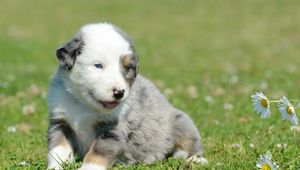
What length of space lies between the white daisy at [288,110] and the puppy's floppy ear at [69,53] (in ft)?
6.41

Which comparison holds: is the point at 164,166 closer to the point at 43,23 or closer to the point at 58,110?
the point at 58,110

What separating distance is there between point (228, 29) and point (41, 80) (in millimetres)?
13375

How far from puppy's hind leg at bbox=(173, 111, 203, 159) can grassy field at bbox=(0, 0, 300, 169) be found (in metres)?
0.17

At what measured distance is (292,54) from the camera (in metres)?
20.5

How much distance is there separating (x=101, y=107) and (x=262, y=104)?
1.50 m

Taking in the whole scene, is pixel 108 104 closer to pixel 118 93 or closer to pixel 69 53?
pixel 118 93

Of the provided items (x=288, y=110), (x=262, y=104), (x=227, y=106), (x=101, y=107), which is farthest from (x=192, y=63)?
(x=288, y=110)

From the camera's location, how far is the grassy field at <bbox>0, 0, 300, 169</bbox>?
753 centimetres

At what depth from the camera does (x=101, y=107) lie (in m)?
5.96

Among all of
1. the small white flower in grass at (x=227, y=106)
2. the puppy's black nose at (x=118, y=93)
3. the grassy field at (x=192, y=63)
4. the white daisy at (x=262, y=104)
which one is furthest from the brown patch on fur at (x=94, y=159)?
the small white flower in grass at (x=227, y=106)

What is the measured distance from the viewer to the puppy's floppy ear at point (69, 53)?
5.99m

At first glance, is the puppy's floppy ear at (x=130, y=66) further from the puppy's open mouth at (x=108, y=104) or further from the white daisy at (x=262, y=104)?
the white daisy at (x=262, y=104)

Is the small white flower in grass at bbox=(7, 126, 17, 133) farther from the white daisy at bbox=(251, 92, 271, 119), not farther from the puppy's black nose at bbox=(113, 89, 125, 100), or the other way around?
the white daisy at bbox=(251, 92, 271, 119)

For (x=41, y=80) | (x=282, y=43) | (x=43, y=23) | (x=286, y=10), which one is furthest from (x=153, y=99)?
(x=286, y=10)
